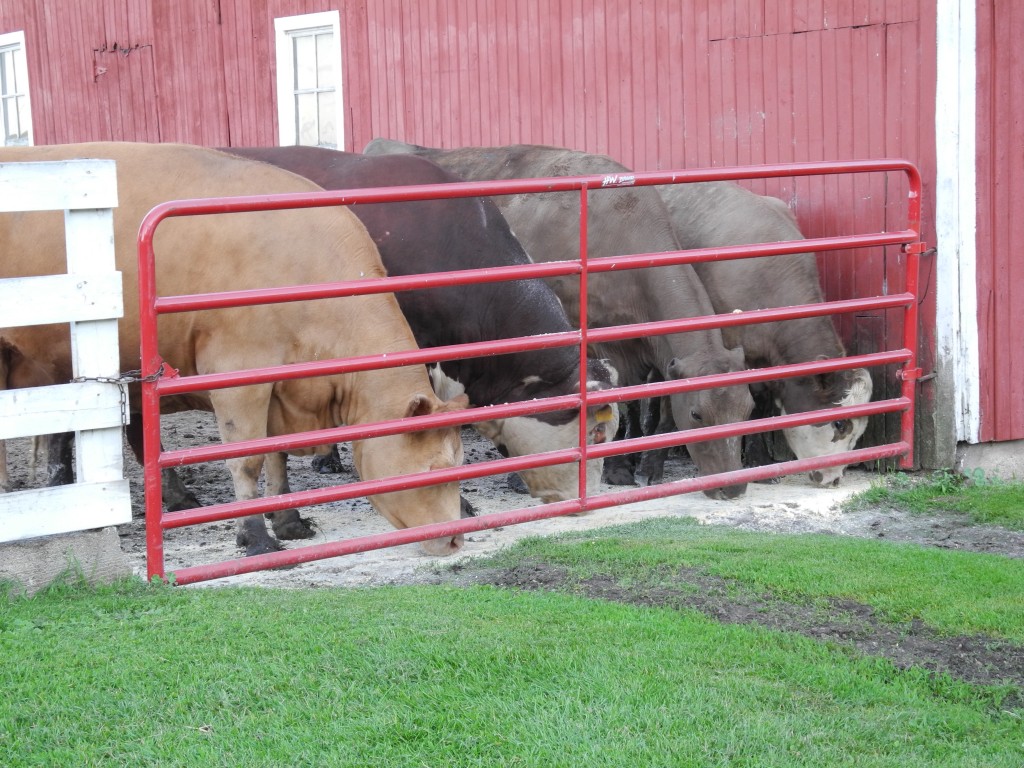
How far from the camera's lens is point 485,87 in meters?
9.83

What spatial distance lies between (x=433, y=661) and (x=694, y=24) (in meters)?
5.88

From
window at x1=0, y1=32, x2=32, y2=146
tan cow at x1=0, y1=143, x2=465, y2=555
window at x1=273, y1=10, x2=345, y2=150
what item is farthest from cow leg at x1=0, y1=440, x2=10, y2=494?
window at x1=0, y1=32, x2=32, y2=146

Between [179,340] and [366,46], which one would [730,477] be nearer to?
[179,340]

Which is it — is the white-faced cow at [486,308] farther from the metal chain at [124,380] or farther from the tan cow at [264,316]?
the metal chain at [124,380]

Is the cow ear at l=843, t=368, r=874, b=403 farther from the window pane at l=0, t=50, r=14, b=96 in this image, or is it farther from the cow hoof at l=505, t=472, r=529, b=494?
the window pane at l=0, t=50, r=14, b=96

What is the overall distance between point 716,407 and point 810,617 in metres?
2.84

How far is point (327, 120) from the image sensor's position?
36.7ft

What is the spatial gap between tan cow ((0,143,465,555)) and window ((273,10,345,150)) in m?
5.16

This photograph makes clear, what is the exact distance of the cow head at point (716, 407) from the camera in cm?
716

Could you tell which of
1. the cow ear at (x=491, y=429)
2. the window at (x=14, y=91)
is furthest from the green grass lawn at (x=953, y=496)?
the window at (x=14, y=91)

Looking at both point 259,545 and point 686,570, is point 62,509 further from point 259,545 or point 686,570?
point 686,570

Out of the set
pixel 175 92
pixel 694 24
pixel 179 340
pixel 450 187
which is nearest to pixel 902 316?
pixel 694 24

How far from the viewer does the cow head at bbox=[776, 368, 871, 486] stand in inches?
295

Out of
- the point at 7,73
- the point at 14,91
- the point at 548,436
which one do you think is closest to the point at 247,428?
the point at 548,436
